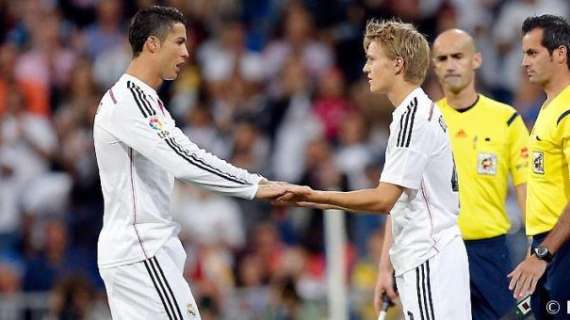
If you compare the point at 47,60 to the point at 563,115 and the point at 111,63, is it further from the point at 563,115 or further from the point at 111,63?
the point at 563,115

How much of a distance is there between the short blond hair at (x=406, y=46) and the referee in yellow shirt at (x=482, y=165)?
59.6 inches

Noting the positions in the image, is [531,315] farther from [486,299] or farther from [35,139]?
Answer: [35,139]

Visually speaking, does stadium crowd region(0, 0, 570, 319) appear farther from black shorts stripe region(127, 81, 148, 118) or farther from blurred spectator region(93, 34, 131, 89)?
black shorts stripe region(127, 81, 148, 118)

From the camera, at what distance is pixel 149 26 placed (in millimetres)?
7254

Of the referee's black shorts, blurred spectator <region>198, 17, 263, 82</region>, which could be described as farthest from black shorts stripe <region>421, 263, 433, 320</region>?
blurred spectator <region>198, 17, 263, 82</region>

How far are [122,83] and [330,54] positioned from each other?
7.36 meters

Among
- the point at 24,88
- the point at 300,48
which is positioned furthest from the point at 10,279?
the point at 300,48

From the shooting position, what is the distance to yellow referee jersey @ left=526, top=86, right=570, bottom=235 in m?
7.18

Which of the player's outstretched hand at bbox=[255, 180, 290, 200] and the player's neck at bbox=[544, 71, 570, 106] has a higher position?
the player's neck at bbox=[544, 71, 570, 106]

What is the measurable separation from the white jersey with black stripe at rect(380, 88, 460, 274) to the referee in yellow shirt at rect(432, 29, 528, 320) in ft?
4.45

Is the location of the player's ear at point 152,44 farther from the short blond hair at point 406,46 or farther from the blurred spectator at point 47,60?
the blurred spectator at point 47,60

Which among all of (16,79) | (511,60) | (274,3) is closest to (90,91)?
(16,79)

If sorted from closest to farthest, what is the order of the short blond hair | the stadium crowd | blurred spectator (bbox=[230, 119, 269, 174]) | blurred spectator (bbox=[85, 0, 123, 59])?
the short blond hair, the stadium crowd, blurred spectator (bbox=[230, 119, 269, 174]), blurred spectator (bbox=[85, 0, 123, 59])

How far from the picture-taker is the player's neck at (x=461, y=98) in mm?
8548
